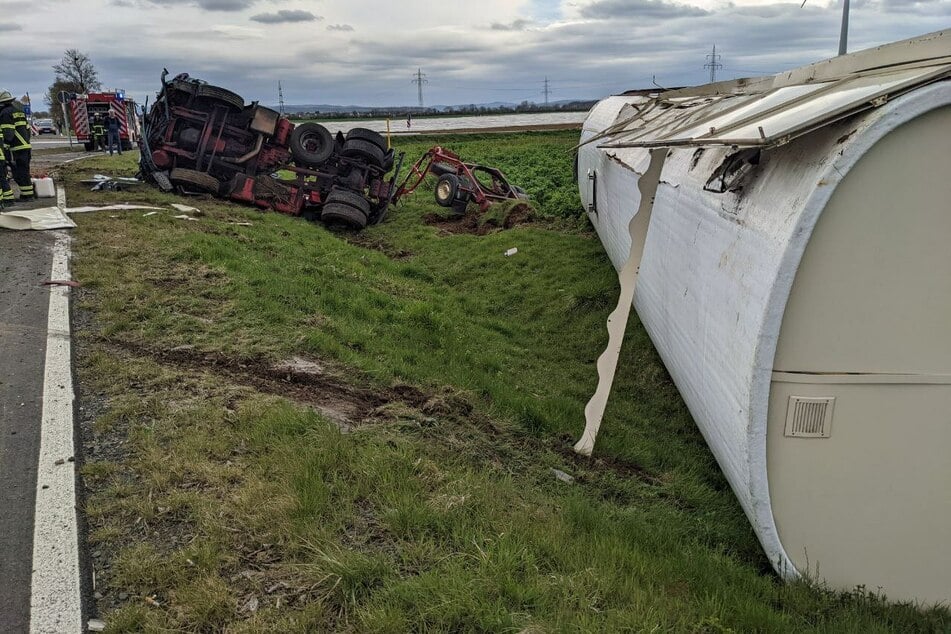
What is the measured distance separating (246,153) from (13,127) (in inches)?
148

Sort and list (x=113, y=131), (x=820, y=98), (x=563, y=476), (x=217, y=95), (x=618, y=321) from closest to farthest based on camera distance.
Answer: (x=820, y=98), (x=563, y=476), (x=618, y=321), (x=217, y=95), (x=113, y=131)

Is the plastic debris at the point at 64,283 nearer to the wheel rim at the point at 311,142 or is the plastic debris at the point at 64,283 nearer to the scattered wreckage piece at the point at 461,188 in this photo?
the wheel rim at the point at 311,142

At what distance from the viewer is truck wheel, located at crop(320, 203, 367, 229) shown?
12.7m

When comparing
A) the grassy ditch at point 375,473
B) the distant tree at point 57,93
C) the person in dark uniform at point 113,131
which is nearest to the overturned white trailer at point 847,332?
the grassy ditch at point 375,473

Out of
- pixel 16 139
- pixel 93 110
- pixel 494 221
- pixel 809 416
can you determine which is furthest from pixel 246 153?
pixel 93 110

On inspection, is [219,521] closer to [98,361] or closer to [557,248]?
[98,361]

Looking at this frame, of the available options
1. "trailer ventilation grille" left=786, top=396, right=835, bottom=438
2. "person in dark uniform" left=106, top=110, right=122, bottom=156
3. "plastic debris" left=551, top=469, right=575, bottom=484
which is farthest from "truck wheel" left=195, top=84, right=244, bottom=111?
"person in dark uniform" left=106, top=110, right=122, bottom=156

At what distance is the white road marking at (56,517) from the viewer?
8.45 feet

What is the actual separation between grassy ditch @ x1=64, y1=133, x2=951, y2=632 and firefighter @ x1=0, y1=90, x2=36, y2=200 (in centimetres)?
462

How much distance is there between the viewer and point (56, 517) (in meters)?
3.12

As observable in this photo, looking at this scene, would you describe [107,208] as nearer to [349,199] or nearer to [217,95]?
[217,95]

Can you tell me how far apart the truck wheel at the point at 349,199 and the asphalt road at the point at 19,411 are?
5.72 metres

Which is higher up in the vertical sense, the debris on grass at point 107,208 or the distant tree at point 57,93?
the distant tree at point 57,93

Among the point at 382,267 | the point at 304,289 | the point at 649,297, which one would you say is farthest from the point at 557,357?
the point at 382,267
